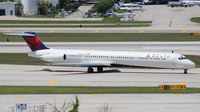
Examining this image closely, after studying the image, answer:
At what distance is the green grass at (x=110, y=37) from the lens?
10088 cm

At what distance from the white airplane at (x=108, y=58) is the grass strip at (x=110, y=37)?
3406cm

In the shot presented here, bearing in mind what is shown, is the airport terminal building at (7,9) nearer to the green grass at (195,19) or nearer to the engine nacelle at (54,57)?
the green grass at (195,19)

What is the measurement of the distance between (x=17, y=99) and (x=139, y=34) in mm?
69275

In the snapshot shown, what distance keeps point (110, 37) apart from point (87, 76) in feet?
146

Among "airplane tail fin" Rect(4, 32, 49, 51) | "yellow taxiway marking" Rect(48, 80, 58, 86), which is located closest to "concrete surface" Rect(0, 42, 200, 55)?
"airplane tail fin" Rect(4, 32, 49, 51)

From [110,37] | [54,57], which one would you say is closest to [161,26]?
[110,37]

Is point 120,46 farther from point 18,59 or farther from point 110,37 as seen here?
point 18,59

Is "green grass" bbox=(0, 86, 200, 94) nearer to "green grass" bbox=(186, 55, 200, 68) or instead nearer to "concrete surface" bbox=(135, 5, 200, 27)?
"green grass" bbox=(186, 55, 200, 68)

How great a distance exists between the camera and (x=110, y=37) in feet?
345

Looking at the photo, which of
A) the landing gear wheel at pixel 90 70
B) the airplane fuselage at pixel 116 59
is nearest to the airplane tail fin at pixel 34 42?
the airplane fuselage at pixel 116 59

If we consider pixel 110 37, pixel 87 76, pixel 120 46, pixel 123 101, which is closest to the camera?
pixel 123 101

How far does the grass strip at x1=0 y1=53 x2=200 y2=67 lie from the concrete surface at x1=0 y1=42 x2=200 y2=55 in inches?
148

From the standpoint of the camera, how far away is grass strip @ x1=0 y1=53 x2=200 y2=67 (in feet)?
240

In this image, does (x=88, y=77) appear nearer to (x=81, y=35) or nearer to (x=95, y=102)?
(x=95, y=102)
